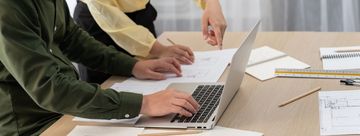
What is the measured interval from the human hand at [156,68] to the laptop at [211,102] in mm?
162

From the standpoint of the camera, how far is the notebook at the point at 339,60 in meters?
1.51

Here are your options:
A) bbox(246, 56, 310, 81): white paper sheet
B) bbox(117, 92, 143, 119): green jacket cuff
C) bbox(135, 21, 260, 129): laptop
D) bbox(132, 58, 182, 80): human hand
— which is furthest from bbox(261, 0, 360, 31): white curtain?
bbox(117, 92, 143, 119): green jacket cuff

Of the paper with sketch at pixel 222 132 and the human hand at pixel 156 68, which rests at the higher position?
the human hand at pixel 156 68

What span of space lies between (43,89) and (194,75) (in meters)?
0.51

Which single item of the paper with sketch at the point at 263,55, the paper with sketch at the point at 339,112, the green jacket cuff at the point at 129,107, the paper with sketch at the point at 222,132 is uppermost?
the paper with sketch at the point at 263,55

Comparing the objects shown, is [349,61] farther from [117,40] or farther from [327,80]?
[117,40]

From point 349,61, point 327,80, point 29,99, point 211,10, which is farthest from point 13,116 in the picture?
point 349,61

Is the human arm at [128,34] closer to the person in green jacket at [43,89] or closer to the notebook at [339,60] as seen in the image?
the person in green jacket at [43,89]

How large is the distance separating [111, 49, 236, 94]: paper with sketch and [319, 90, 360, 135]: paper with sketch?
1.12 ft

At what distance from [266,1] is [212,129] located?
1.59m

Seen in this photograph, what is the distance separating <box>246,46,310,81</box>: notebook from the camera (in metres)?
1.54

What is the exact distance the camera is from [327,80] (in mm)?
1434

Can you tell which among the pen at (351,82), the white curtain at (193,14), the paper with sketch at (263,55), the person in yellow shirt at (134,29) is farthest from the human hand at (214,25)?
the white curtain at (193,14)

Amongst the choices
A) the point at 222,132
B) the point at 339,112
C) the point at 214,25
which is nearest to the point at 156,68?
the point at 214,25
